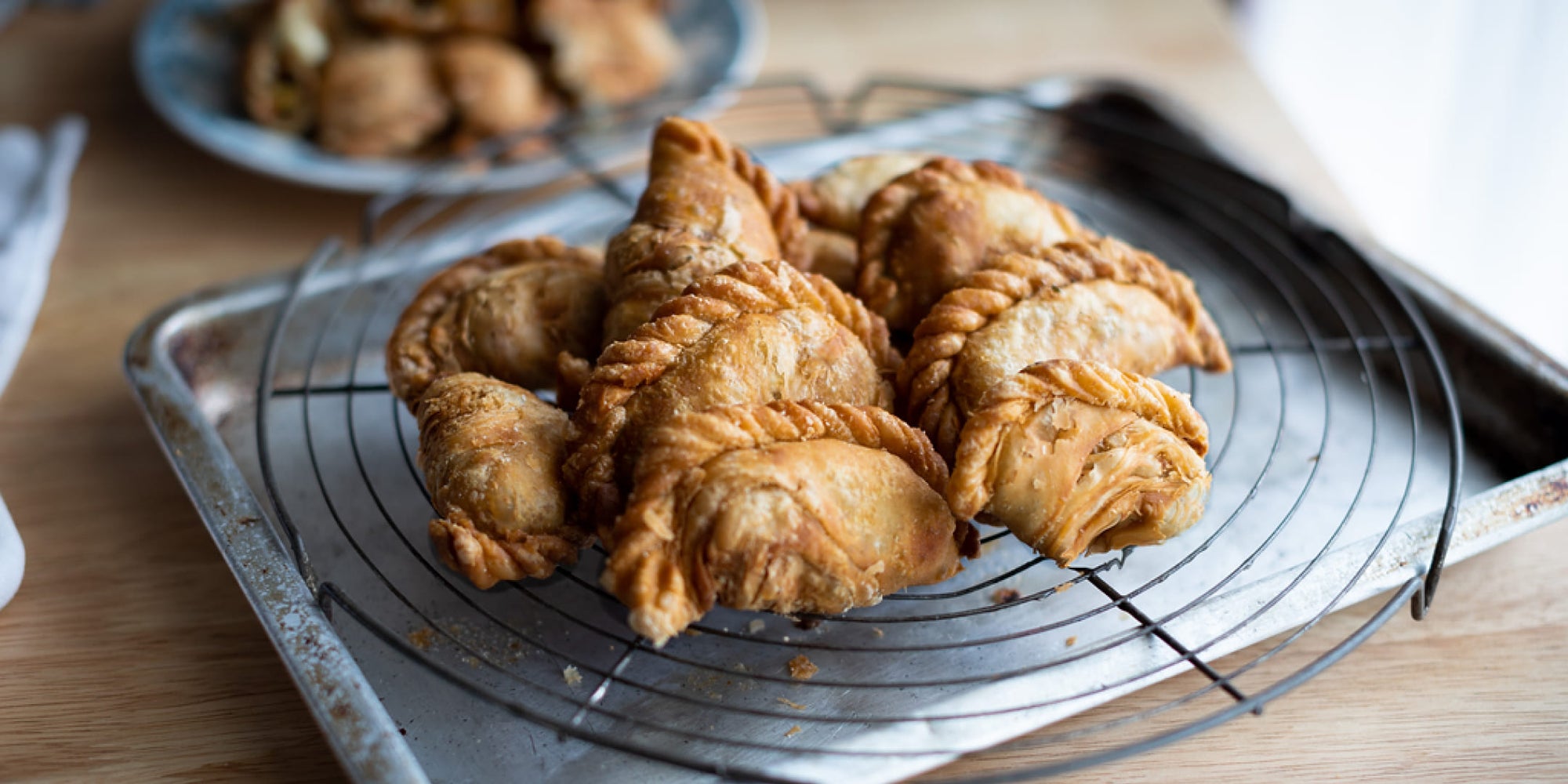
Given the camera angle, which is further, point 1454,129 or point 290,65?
point 1454,129

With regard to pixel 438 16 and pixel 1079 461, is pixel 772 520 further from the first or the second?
pixel 438 16

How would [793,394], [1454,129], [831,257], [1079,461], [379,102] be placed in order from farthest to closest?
[1454,129] < [379,102] < [831,257] < [793,394] < [1079,461]

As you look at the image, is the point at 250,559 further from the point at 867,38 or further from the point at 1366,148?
the point at 1366,148

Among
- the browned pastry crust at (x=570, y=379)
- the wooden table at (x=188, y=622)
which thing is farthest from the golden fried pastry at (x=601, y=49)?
the browned pastry crust at (x=570, y=379)

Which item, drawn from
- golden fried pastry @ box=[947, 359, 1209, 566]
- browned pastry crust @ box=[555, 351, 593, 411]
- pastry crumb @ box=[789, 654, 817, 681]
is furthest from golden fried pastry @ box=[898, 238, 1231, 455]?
browned pastry crust @ box=[555, 351, 593, 411]

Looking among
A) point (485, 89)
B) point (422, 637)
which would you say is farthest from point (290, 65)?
point (422, 637)

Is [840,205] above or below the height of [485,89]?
above

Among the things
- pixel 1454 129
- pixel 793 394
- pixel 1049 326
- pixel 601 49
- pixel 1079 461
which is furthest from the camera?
pixel 1454 129

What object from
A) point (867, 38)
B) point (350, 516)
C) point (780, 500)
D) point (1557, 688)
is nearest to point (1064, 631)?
point (780, 500)
